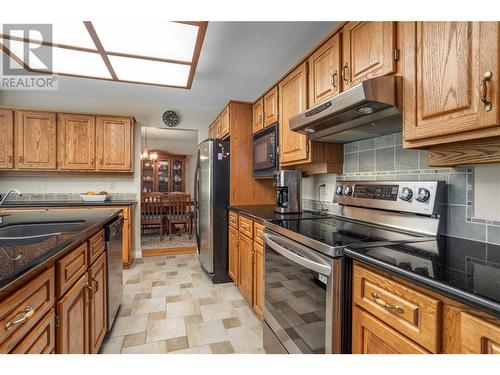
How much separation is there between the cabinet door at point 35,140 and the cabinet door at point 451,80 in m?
3.94

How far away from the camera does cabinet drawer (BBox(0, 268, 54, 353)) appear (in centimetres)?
65

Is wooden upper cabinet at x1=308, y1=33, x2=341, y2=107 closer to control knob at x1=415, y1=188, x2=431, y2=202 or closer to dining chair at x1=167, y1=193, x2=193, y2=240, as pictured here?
control knob at x1=415, y1=188, x2=431, y2=202

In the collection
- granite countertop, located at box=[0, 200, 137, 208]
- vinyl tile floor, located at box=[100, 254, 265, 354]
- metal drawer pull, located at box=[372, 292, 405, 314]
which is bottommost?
vinyl tile floor, located at box=[100, 254, 265, 354]

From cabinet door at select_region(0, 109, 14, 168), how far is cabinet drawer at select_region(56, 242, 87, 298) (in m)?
2.95

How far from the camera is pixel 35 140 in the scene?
10.6 ft

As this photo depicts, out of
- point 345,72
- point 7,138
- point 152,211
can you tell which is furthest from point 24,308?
point 152,211

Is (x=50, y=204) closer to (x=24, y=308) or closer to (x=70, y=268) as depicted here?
(x=70, y=268)

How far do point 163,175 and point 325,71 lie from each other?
669cm

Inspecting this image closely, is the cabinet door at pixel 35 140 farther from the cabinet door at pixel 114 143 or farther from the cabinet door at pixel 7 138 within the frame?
the cabinet door at pixel 114 143

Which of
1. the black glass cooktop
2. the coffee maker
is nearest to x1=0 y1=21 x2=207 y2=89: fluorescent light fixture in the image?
the coffee maker
